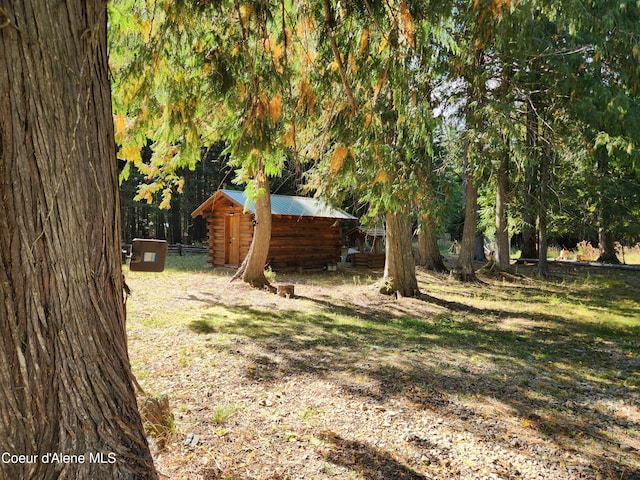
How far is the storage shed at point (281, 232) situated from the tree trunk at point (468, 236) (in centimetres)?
515

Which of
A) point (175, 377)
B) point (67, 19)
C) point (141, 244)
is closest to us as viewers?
point (67, 19)

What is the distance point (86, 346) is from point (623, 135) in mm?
11461

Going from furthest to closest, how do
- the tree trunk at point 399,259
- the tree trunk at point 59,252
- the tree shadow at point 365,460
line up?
the tree trunk at point 399,259
the tree shadow at point 365,460
the tree trunk at point 59,252

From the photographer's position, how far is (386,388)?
4629 mm

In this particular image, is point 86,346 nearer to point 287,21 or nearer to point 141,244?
point 141,244

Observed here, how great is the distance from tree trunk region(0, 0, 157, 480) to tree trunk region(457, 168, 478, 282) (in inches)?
515

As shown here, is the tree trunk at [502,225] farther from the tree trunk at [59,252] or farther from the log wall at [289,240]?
the tree trunk at [59,252]

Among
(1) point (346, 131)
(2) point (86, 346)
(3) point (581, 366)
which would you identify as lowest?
(3) point (581, 366)

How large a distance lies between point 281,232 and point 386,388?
12.8m

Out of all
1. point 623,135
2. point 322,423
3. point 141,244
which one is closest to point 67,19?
point 141,244

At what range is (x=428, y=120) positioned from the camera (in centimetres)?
431

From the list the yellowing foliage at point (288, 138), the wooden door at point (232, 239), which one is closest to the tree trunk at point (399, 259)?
the yellowing foliage at point (288, 138)

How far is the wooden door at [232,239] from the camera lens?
17.5 m

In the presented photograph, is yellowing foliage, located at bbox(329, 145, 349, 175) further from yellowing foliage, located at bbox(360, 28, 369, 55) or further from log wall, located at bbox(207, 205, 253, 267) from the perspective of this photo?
log wall, located at bbox(207, 205, 253, 267)
